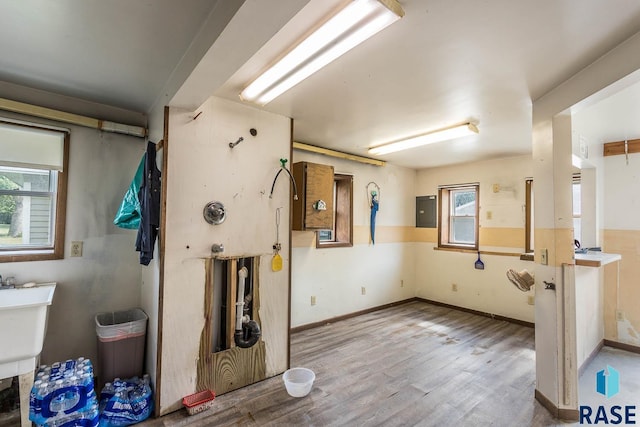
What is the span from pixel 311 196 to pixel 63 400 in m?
2.49

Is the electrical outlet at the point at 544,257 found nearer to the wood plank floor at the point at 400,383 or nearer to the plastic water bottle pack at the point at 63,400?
the wood plank floor at the point at 400,383

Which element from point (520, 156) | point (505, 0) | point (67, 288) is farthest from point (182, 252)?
point (520, 156)

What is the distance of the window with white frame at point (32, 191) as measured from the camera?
89.4 inches

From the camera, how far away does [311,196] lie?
3.29 metres

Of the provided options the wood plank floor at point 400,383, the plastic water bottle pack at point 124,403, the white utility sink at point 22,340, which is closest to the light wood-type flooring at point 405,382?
the wood plank floor at point 400,383

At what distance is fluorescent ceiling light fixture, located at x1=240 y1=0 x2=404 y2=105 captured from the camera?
1354mm

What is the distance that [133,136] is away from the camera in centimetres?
277

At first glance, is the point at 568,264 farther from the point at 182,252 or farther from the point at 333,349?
the point at 182,252

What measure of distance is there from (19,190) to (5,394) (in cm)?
153

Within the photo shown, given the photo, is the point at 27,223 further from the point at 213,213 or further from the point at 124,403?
the point at 124,403

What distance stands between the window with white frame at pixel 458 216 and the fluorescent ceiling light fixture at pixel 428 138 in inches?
67.9

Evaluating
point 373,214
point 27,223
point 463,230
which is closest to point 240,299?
point 27,223

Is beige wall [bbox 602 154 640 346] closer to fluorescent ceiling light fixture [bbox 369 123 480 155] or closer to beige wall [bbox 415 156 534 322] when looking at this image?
beige wall [bbox 415 156 534 322]

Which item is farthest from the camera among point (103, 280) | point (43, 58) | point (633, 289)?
point (633, 289)
